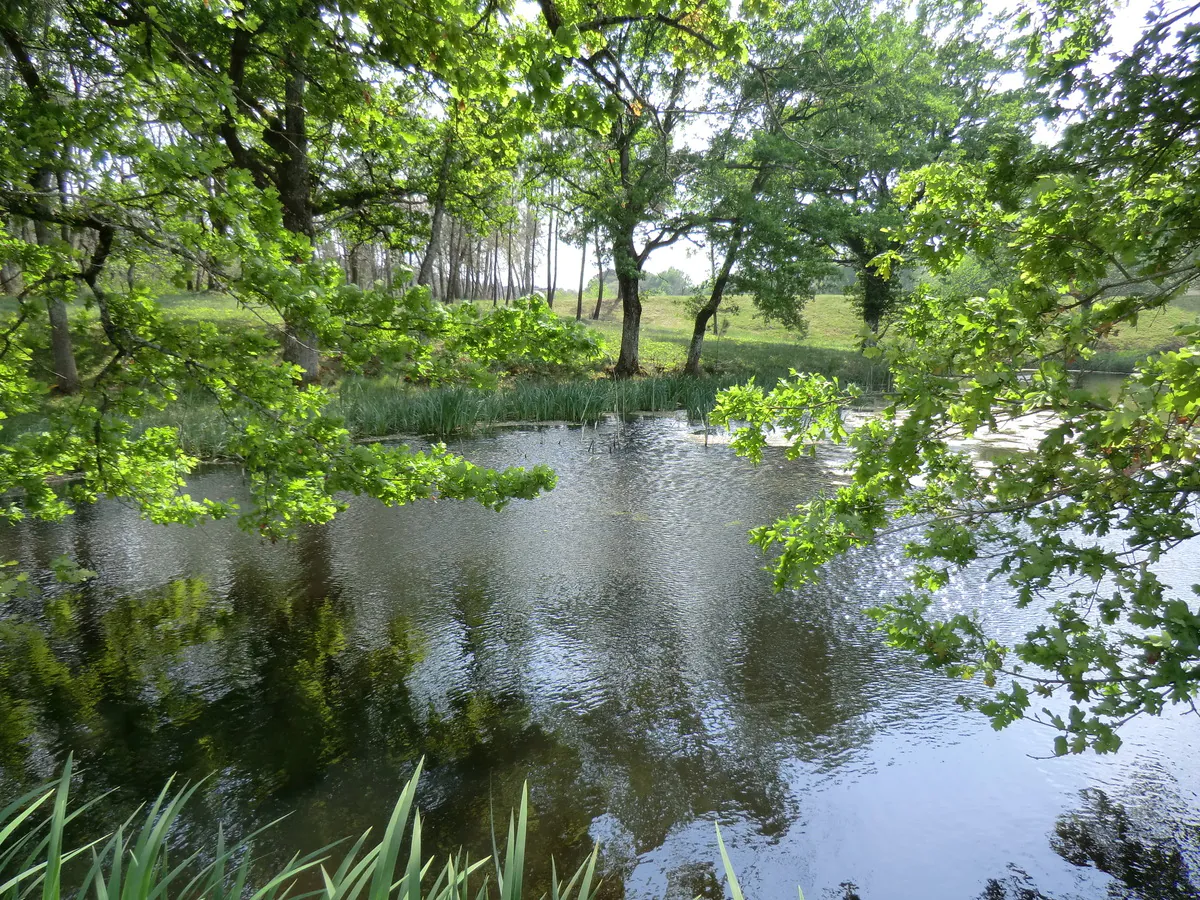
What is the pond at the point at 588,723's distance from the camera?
2.58m

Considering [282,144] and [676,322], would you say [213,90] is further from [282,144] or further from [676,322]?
[676,322]

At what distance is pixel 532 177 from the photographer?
14656 millimetres

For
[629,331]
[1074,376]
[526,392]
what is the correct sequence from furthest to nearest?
1. [629,331]
2. [526,392]
3. [1074,376]

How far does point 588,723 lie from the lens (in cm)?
333

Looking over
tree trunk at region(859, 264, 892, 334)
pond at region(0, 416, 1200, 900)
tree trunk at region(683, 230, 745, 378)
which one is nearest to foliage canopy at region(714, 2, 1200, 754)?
pond at region(0, 416, 1200, 900)

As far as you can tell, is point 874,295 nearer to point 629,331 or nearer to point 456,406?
point 629,331

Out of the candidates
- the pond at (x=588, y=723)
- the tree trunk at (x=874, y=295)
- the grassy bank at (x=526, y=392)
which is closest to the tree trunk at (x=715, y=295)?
the grassy bank at (x=526, y=392)

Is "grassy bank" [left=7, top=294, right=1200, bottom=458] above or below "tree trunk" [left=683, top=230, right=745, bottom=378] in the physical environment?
below

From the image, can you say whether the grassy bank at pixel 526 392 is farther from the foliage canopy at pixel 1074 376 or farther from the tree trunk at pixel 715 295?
the tree trunk at pixel 715 295

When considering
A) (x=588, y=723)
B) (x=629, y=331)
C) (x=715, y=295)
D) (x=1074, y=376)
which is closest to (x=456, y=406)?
(x=588, y=723)

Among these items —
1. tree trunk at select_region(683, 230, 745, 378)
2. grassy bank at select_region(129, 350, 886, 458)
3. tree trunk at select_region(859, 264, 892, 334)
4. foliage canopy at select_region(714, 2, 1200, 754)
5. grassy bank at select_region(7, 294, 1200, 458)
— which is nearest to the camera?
foliage canopy at select_region(714, 2, 1200, 754)

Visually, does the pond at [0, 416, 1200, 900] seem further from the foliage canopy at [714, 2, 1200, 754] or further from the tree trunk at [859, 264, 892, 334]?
the tree trunk at [859, 264, 892, 334]

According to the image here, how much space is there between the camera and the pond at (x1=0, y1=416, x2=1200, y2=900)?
2582 mm

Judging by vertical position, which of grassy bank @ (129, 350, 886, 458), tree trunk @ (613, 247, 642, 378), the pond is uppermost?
tree trunk @ (613, 247, 642, 378)
